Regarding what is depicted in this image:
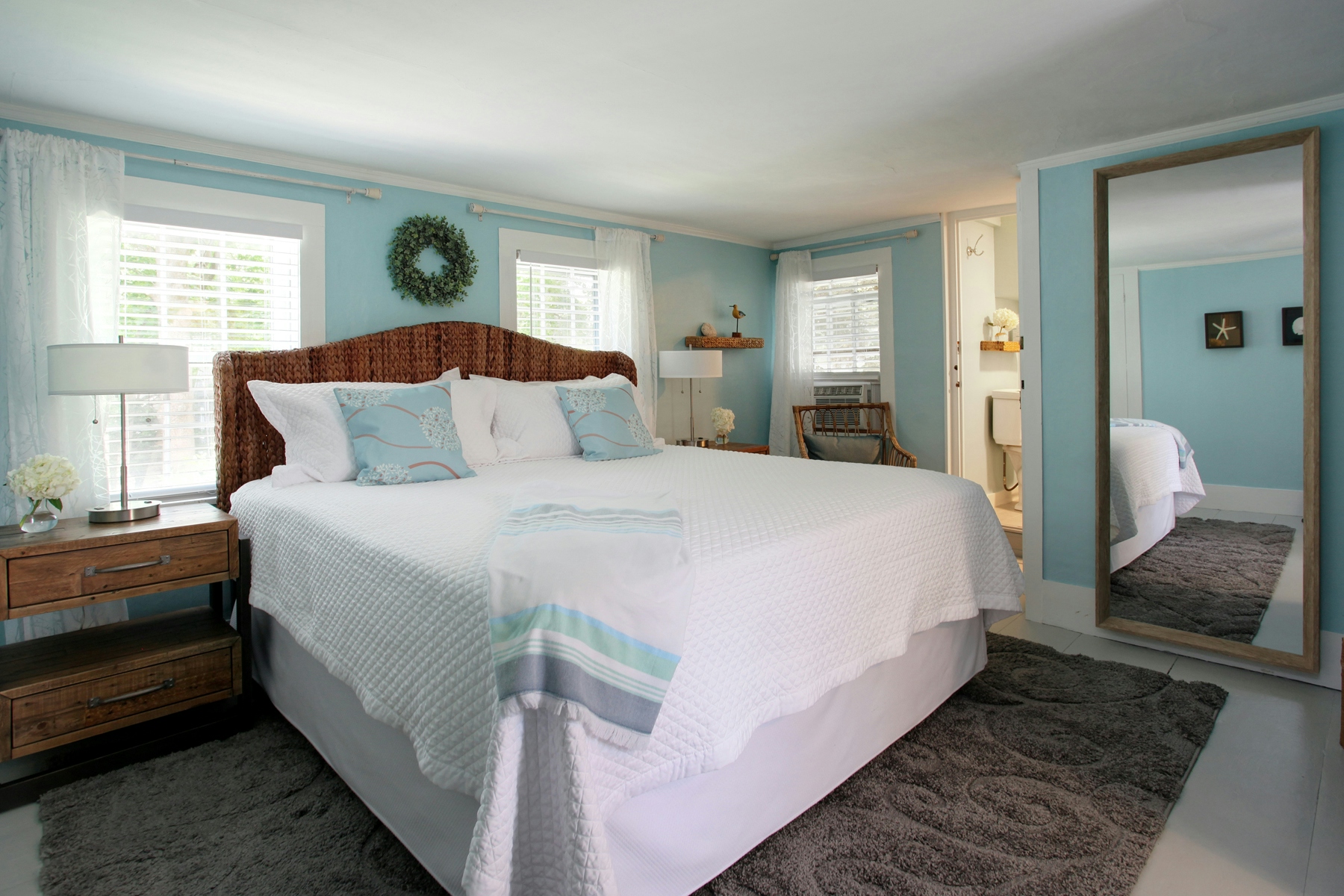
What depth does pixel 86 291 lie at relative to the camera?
9.01 feet

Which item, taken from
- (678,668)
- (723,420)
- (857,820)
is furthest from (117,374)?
(723,420)

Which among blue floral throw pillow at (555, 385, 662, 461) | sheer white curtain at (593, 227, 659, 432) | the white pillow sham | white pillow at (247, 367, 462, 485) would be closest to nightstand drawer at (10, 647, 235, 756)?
white pillow at (247, 367, 462, 485)

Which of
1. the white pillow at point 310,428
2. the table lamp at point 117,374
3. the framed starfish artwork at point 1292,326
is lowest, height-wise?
the white pillow at point 310,428

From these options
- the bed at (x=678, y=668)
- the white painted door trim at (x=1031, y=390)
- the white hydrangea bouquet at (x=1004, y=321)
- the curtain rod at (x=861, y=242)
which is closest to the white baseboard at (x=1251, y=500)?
the white painted door trim at (x=1031, y=390)

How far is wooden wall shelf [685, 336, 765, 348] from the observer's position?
5176 mm

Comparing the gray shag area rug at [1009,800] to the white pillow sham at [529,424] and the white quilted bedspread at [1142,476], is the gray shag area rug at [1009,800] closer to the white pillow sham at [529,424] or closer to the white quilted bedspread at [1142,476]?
the white quilted bedspread at [1142,476]

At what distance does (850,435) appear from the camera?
16.8ft

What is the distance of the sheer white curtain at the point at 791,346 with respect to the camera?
5500mm

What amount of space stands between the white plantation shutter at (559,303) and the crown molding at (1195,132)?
2511mm

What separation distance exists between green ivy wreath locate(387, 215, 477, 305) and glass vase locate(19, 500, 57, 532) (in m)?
1.80

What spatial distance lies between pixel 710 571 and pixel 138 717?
6.40 feet

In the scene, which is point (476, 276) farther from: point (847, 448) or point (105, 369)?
point (847, 448)

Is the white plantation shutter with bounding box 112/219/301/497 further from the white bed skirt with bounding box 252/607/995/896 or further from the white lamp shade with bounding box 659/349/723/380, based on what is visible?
the white lamp shade with bounding box 659/349/723/380

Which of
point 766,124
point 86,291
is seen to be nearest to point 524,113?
point 766,124
